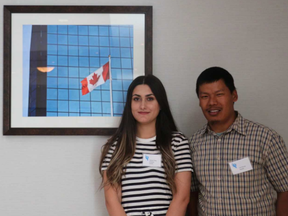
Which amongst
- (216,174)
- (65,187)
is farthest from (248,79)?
(65,187)

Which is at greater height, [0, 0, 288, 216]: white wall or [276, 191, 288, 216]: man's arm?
[0, 0, 288, 216]: white wall

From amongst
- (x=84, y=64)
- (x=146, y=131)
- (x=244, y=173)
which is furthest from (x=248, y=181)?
(x=84, y=64)

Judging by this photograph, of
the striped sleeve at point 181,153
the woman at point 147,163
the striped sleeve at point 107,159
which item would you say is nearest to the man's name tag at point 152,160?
the woman at point 147,163

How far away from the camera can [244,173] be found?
1.67 meters

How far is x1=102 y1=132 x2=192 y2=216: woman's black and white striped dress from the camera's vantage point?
172 centimetres

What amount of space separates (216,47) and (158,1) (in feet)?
1.73

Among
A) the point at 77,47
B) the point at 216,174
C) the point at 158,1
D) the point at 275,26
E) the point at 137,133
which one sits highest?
the point at 158,1

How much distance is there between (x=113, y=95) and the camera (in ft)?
6.92

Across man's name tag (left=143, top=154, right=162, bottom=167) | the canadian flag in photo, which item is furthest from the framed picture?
man's name tag (left=143, top=154, right=162, bottom=167)

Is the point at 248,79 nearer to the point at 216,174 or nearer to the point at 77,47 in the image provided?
→ the point at 216,174

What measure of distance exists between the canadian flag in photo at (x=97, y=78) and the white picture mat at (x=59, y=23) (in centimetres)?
20

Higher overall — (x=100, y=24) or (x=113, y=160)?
(x=100, y=24)

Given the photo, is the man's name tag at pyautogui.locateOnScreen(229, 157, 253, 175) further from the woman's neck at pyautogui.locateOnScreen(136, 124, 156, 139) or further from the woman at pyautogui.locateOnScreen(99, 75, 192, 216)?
the woman's neck at pyautogui.locateOnScreen(136, 124, 156, 139)

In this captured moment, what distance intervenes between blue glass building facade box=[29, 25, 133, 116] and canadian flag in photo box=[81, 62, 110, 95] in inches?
1.0
